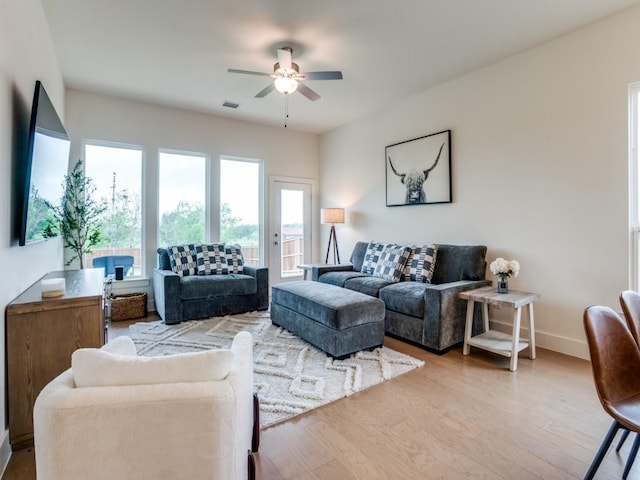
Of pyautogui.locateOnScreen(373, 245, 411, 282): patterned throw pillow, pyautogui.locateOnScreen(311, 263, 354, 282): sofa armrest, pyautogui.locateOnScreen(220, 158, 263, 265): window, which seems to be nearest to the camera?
pyautogui.locateOnScreen(373, 245, 411, 282): patterned throw pillow

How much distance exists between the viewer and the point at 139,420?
904 mm

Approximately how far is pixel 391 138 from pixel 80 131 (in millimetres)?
4059

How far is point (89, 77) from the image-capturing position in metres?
3.75

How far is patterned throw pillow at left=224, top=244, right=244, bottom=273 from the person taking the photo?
4618 millimetres

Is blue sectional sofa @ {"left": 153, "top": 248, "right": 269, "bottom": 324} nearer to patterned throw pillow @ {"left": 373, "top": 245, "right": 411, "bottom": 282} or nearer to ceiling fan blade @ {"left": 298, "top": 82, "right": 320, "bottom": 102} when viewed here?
patterned throw pillow @ {"left": 373, "top": 245, "right": 411, "bottom": 282}

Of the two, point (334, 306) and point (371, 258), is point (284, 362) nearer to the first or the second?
point (334, 306)

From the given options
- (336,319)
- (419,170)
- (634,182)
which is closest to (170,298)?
(336,319)

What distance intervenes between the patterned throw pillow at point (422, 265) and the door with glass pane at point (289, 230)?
251 centimetres

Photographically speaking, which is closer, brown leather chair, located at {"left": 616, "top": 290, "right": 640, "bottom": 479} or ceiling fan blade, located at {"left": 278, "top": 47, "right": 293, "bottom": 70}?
brown leather chair, located at {"left": 616, "top": 290, "right": 640, "bottom": 479}

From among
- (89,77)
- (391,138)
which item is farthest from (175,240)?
(391,138)

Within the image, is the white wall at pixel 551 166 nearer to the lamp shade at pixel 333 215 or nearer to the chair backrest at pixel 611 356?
the lamp shade at pixel 333 215

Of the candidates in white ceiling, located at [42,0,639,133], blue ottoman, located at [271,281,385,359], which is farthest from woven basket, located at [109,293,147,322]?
white ceiling, located at [42,0,639,133]

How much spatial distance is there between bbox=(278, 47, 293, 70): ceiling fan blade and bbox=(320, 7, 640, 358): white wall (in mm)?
2038

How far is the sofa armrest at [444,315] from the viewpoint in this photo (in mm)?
2951
